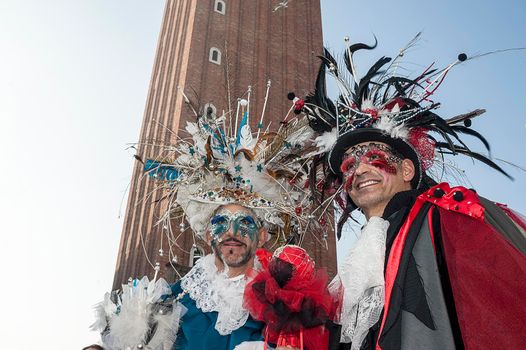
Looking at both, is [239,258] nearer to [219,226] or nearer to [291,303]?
[219,226]

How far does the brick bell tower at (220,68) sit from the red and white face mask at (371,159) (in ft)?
34.1

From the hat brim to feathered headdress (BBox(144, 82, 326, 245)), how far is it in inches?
40.0

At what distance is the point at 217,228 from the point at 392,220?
5.62ft

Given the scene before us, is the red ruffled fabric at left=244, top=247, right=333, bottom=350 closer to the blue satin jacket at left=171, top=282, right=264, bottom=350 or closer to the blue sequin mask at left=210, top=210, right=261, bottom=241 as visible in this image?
the blue satin jacket at left=171, top=282, right=264, bottom=350

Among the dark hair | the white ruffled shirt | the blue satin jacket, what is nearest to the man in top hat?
the white ruffled shirt

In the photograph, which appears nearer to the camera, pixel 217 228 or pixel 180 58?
pixel 217 228

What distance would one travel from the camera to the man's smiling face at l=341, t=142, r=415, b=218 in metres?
2.84

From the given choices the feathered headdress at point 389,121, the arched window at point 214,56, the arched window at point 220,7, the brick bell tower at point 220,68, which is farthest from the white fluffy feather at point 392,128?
the arched window at point 220,7

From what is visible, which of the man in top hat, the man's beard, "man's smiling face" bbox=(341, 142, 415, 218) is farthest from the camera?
the man's beard

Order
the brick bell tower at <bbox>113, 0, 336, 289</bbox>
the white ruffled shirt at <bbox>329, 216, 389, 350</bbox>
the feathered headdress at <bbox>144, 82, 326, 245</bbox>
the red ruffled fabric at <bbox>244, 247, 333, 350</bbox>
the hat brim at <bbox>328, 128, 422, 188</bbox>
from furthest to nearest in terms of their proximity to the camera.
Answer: the brick bell tower at <bbox>113, 0, 336, 289</bbox>, the feathered headdress at <bbox>144, 82, 326, 245</bbox>, the hat brim at <bbox>328, 128, 422, 188</bbox>, the red ruffled fabric at <bbox>244, 247, 333, 350</bbox>, the white ruffled shirt at <bbox>329, 216, 389, 350</bbox>

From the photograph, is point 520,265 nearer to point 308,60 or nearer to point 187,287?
point 187,287

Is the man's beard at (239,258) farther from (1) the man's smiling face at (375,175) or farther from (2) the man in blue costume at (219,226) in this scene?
(1) the man's smiling face at (375,175)

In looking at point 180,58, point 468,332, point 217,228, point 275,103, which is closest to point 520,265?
point 468,332

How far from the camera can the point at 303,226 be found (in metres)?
4.54
